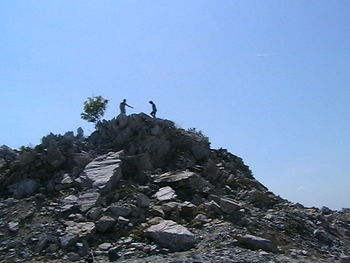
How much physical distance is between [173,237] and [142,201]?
3383 mm

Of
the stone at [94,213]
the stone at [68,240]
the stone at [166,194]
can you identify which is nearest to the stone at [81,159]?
the stone at [166,194]

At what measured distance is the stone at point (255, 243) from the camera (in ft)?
54.3

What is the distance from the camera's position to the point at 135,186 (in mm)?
21047

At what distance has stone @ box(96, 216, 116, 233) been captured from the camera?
58.3ft

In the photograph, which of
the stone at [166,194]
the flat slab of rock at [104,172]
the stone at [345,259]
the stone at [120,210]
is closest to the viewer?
the stone at [345,259]

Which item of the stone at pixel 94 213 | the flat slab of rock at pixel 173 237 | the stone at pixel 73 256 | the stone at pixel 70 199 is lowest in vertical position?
the stone at pixel 73 256

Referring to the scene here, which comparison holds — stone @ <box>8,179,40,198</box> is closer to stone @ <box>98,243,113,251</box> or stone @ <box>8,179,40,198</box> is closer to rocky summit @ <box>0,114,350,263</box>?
rocky summit @ <box>0,114,350,263</box>

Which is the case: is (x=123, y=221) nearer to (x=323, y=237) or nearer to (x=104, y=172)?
(x=104, y=172)

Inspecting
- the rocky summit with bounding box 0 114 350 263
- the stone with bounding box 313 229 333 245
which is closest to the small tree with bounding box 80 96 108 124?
the rocky summit with bounding box 0 114 350 263

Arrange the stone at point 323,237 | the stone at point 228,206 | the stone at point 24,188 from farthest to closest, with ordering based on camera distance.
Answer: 1. the stone at point 24,188
2. the stone at point 323,237
3. the stone at point 228,206

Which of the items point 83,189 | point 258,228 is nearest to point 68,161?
point 83,189

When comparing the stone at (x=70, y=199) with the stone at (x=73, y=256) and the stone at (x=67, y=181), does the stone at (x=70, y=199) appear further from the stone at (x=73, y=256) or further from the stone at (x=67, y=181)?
the stone at (x=73, y=256)

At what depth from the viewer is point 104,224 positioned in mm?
17859

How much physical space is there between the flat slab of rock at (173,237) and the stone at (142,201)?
2227mm
